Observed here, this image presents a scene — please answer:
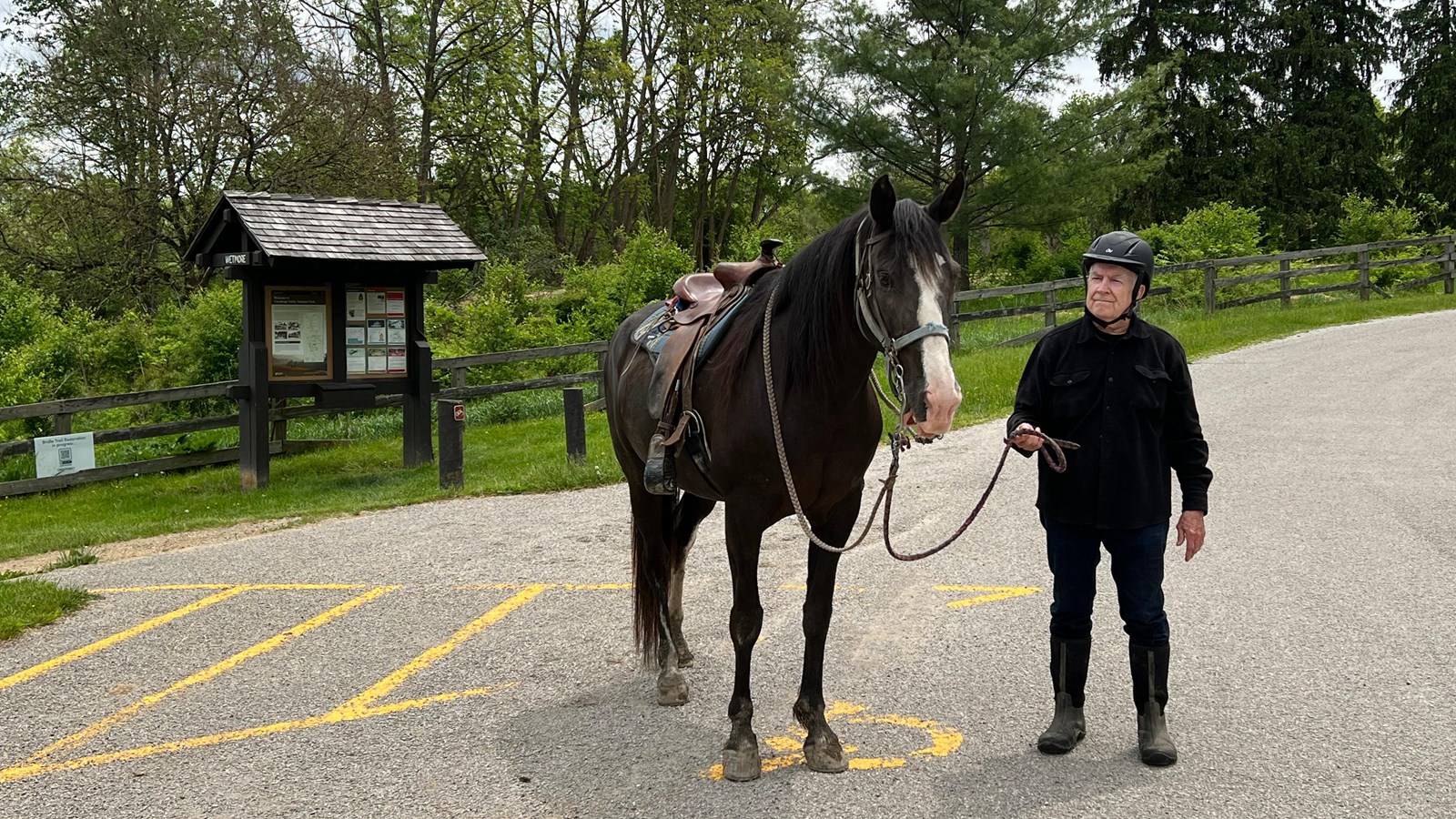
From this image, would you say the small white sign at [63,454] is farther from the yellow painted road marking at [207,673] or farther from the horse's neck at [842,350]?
the horse's neck at [842,350]

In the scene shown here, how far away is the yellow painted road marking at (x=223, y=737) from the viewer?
13.3ft

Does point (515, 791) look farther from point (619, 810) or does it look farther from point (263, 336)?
point (263, 336)

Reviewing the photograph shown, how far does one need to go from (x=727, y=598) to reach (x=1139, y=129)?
20201mm

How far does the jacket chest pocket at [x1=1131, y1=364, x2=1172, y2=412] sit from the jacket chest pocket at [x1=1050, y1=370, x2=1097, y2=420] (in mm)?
152

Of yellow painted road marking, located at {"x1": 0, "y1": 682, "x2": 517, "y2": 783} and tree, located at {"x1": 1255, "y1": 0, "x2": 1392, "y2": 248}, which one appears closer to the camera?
yellow painted road marking, located at {"x1": 0, "y1": 682, "x2": 517, "y2": 783}

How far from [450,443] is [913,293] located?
26.6 ft

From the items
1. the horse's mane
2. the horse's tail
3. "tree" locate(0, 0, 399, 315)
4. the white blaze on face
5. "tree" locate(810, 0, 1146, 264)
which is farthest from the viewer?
"tree" locate(810, 0, 1146, 264)

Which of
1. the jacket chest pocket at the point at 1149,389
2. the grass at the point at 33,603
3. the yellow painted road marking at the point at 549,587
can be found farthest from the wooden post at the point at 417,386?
the jacket chest pocket at the point at 1149,389

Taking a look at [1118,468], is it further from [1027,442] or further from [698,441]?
[698,441]

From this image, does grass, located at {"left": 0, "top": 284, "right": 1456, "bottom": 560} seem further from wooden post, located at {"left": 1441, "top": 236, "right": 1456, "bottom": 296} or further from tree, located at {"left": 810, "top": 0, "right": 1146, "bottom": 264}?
wooden post, located at {"left": 1441, "top": 236, "right": 1456, "bottom": 296}

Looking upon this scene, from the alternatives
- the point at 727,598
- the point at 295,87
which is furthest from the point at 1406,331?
the point at 295,87

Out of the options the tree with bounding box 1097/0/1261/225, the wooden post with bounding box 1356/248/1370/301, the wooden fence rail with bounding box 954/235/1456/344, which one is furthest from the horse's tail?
the tree with bounding box 1097/0/1261/225

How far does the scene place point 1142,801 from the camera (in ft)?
11.2

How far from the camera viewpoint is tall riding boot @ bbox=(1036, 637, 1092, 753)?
3.85 m
